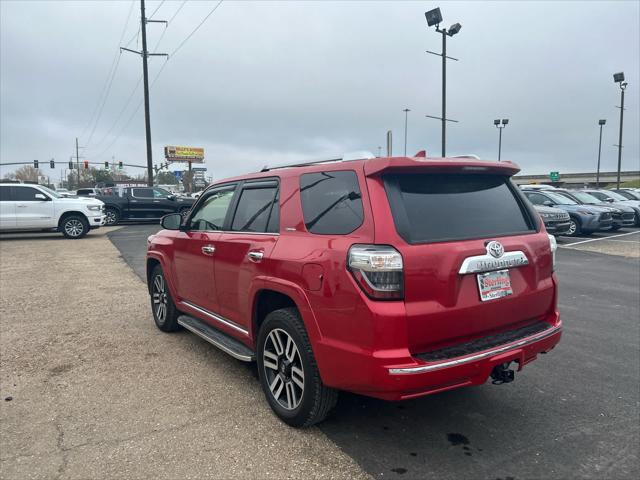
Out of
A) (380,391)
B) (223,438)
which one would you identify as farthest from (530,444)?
(223,438)

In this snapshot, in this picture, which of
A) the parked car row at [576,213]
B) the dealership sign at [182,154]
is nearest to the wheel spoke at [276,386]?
the parked car row at [576,213]

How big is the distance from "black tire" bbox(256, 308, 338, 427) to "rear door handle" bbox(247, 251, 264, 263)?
1.38 ft

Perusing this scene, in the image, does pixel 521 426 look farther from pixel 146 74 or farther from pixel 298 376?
pixel 146 74

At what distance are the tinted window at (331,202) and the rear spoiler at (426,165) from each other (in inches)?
6.1

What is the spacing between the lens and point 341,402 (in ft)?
12.2

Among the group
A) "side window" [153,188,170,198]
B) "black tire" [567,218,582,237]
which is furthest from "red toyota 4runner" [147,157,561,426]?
"side window" [153,188,170,198]

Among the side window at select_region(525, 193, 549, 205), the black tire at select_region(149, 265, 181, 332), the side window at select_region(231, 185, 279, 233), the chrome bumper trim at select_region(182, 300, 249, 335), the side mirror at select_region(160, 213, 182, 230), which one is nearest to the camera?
the side window at select_region(231, 185, 279, 233)

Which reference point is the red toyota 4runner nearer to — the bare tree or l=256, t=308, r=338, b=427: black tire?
l=256, t=308, r=338, b=427: black tire

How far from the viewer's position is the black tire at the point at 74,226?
16.1 m

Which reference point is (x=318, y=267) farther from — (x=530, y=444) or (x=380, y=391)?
(x=530, y=444)

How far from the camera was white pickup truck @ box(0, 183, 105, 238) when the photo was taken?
604 inches

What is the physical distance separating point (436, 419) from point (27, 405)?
3.10 meters

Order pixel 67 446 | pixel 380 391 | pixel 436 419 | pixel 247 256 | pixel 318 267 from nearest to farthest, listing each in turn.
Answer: pixel 380 391
pixel 318 267
pixel 67 446
pixel 436 419
pixel 247 256

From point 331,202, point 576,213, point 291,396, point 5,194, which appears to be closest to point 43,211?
point 5,194
